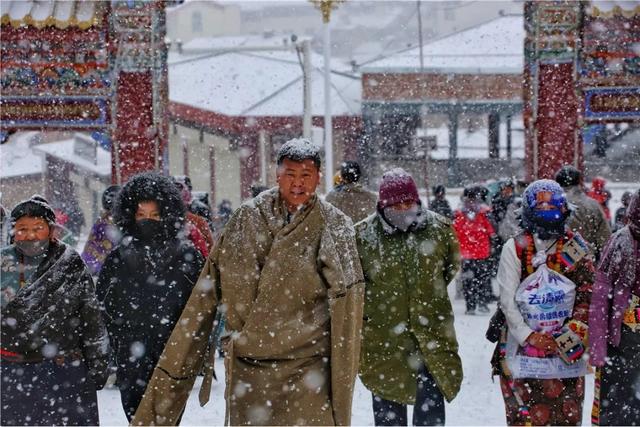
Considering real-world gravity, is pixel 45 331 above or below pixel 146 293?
below

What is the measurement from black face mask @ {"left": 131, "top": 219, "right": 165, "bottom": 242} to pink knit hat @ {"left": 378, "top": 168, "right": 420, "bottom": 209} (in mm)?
1232

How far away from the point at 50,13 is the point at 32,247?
6457 mm

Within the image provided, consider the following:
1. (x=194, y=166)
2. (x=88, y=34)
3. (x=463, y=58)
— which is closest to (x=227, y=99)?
(x=194, y=166)

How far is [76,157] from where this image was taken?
30781 mm

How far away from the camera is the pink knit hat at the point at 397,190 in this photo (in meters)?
5.12

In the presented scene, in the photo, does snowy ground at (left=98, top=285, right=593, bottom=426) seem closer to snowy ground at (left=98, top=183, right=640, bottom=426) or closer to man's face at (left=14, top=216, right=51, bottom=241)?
snowy ground at (left=98, top=183, right=640, bottom=426)

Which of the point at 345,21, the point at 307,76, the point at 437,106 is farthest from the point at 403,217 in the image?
the point at 345,21

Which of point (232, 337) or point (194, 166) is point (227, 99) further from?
point (232, 337)

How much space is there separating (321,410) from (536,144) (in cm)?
766

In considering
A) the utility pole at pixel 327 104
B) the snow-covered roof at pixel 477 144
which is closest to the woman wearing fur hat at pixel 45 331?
the utility pole at pixel 327 104

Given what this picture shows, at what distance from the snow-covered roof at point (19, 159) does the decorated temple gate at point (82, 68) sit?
20.1 m

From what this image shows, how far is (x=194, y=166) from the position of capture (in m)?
29.9

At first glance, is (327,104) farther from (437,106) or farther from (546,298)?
(546,298)

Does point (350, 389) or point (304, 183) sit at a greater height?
point (304, 183)
